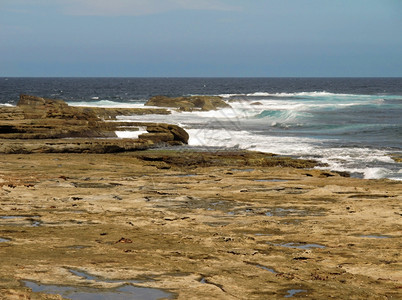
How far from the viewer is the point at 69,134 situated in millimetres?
29094

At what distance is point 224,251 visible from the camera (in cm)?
1068

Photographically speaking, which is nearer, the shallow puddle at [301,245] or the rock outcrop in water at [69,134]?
the shallow puddle at [301,245]

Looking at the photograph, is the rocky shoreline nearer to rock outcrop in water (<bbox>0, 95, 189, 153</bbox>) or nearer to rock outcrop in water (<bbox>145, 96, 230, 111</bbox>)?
rock outcrop in water (<bbox>0, 95, 189, 153</bbox>)

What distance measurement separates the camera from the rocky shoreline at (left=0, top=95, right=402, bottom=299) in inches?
344

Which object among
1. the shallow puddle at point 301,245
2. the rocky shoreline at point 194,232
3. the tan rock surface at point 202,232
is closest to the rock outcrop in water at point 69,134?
the rocky shoreline at point 194,232

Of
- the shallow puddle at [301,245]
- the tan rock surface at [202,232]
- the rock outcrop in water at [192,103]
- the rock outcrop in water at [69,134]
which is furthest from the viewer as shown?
the rock outcrop in water at [192,103]

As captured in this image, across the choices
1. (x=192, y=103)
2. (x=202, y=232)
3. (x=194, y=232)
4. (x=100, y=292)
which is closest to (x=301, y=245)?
(x=202, y=232)

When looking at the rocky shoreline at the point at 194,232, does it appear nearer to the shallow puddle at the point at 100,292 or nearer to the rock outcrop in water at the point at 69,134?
the shallow puddle at the point at 100,292

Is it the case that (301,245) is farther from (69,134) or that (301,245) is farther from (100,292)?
(69,134)

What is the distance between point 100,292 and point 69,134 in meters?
21.6

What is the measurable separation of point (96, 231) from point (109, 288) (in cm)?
360

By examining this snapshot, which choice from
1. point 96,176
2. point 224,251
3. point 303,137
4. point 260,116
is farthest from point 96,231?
point 260,116

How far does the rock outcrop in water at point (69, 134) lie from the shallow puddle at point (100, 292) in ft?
56.0

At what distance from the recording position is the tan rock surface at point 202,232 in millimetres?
8875
